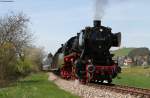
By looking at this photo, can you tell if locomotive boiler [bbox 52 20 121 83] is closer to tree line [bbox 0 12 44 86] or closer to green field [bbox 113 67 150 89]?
green field [bbox 113 67 150 89]

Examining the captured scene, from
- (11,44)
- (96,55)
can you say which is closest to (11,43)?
(11,44)

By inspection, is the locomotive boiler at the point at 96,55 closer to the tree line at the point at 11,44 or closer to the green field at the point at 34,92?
the green field at the point at 34,92

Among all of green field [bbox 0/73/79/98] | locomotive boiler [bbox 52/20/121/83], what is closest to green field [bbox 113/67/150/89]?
locomotive boiler [bbox 52/20/121/83]

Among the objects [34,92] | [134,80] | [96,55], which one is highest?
[96,55]

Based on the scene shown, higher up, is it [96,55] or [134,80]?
[96,55]

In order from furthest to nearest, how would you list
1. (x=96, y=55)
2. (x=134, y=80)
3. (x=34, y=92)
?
(x=134, y=80)
(x=96, y=55)
(x=34, y=92)

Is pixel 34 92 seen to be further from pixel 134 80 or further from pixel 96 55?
pixel 134 80

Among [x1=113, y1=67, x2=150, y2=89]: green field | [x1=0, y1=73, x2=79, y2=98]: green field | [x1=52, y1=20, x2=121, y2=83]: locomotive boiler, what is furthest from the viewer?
[x1=113, y1=67, x2=150, y2=89]: green field

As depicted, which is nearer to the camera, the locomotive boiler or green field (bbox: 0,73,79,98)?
green field (bbox: 0,73,79,98)

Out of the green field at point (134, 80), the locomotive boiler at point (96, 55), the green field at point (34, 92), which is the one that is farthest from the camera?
the green field at point (134, 80)

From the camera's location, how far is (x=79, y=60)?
116 feet

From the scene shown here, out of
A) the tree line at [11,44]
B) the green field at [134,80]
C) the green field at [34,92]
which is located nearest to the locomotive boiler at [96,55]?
the green field at [134,80]

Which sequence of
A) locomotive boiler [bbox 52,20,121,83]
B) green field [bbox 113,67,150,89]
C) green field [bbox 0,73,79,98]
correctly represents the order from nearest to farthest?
green field [bbox 0,73,79,98]
locomotive boiler [bbox 52,20,121,83]
green field [bbox 113,67,150,89]

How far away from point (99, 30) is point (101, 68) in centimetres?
291
